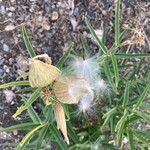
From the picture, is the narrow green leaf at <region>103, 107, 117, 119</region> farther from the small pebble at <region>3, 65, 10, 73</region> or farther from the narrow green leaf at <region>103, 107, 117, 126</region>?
the small pebble at <region>3, 65, 10, 73</region>

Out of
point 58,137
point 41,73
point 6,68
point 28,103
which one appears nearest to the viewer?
point 41,73

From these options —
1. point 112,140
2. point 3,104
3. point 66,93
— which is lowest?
point 112,140

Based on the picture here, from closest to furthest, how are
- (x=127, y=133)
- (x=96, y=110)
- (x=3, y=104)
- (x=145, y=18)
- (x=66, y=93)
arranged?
(x=66, y=93) < (x=127, y=133) < (x=96, y=110) < (x=3, y=104) < (x=145, y=18)

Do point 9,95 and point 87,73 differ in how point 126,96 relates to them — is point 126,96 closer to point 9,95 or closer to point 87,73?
point 87,73

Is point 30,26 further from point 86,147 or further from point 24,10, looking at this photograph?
point 86,147

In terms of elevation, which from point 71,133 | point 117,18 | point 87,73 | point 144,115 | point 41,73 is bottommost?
point 71,133

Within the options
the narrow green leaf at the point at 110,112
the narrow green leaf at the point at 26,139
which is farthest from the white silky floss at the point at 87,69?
the narrow green leaf at the point at 26,139

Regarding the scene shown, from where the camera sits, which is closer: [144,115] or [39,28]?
[144,115]

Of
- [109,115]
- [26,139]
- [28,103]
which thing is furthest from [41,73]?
[109,115]

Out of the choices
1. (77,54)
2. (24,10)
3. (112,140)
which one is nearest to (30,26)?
(24,10)
